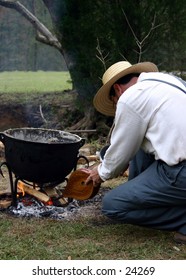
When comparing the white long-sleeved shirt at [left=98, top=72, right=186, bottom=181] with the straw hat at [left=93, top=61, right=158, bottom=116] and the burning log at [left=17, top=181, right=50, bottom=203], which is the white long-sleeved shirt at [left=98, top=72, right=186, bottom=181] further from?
the burning log at [left=17, top=181, right=50, bottom=203]

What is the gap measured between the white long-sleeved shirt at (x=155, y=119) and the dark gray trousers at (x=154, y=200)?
4.7 inches

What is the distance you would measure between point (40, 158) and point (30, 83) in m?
8.89

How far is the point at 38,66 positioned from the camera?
13.7 meters

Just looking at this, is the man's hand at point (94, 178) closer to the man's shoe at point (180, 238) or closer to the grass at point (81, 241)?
the grass at point (81, 241)

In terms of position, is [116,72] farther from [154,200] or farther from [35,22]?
[35,22]

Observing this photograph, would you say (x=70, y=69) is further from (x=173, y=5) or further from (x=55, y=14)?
(x=173, y=5)

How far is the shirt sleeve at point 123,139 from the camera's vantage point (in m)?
2.91

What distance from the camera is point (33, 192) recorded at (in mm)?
3797

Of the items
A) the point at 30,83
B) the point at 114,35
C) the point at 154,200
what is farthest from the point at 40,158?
the point at 30,83

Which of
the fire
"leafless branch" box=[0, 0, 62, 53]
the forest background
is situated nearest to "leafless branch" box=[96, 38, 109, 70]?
A: the forest background

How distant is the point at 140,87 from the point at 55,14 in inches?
169

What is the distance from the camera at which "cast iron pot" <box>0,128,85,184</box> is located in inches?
133

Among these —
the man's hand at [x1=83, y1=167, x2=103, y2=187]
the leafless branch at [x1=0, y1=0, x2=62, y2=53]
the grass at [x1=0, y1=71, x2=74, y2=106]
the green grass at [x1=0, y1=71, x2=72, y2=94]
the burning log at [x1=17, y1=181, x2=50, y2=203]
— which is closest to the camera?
the man's hand at [x1=83, y1=167, x2=103, y2=187]
